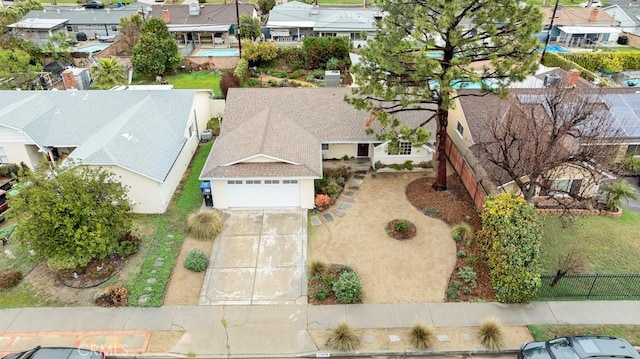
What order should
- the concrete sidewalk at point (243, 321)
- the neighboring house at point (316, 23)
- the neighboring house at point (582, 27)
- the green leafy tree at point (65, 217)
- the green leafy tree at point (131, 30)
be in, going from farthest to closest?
the neighboring house at point (582, 27) < the neighboring house at point (316, 23) < the green leafy tree at point (131, 30) < the green leafy tree at point (65, 217) < the concrete sidewalk at point (243, 321)

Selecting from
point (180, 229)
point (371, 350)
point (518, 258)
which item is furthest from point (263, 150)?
point (518, 258)

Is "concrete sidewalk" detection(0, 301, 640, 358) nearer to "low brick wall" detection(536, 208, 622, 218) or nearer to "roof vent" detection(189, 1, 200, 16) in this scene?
"low brick wall" detection(536, 208, 622, 218)

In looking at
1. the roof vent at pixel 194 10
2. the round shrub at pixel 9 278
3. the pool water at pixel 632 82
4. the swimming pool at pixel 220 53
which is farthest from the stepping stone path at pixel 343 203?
the roof vent at pixel 194 10

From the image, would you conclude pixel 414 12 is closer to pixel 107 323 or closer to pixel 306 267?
pixel 306 267

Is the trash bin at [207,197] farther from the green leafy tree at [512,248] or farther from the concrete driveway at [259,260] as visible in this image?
the green leafy tree at [512,248]

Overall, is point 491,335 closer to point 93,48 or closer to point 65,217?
point 65,217

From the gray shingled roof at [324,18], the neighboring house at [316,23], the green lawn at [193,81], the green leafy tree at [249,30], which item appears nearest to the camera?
the green lawn at [193,81]
